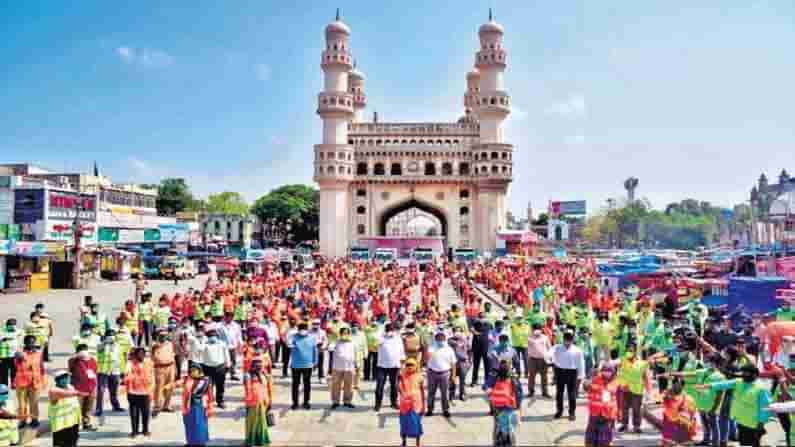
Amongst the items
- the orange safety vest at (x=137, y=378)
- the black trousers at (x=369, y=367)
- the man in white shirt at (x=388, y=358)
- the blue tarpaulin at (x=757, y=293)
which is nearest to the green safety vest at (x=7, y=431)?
the orange safety vest at (x=137, y=378)

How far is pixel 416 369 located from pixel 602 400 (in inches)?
79.9

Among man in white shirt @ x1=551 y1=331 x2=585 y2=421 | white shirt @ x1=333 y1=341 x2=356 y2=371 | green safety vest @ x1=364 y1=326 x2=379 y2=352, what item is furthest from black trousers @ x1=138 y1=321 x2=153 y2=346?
man in white shirt @ x1=551 y1=331 x2=585 y2=421

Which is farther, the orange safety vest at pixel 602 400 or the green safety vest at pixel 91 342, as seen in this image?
the green safety vest at pixel 91 342

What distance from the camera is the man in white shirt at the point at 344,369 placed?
9117mm

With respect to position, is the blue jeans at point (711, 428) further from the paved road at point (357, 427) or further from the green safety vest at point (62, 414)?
the green safety vest at point (62, 414)

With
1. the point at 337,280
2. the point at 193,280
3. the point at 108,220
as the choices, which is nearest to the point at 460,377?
the point at 337,280

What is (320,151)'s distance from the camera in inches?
2269

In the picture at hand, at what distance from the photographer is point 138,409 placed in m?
7.75

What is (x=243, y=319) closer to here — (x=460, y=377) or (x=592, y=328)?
(x=460, y=377)

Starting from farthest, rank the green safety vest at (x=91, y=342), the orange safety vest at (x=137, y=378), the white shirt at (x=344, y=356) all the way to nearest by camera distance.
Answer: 1. the white shirt at (x=344, y=356)
2. the green safety vest at (x=91, y=342)
3. the orange safety vest at (x=137, y=378)

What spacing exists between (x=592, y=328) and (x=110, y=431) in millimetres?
7581

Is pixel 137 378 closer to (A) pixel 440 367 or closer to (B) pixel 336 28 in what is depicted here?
(A) pixel 440 367

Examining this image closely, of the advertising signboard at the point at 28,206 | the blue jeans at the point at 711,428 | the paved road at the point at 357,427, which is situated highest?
the advertising signboard at the point at 28,206

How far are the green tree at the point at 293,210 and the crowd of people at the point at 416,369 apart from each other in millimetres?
65950
